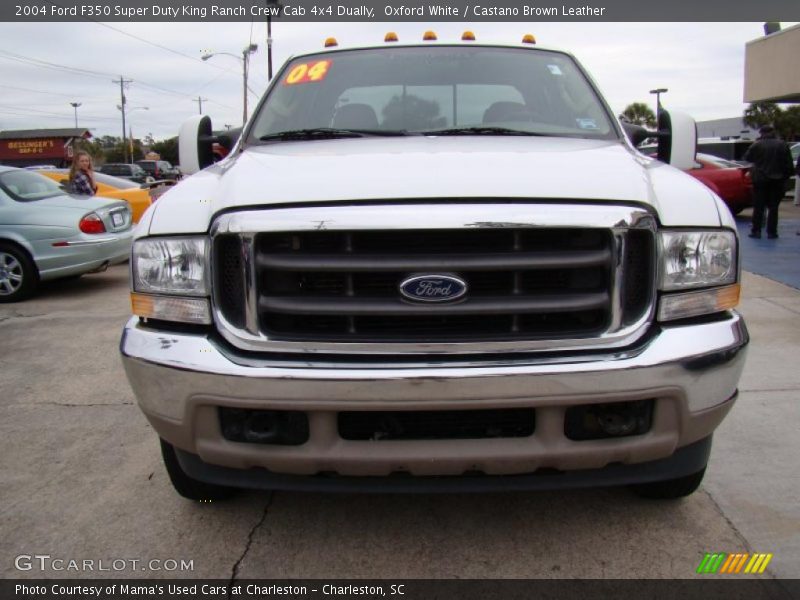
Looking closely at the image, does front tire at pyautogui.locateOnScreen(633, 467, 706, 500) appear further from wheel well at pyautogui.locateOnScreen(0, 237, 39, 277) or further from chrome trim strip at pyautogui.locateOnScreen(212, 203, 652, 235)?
wheel well at pyautogui.locateOnScreen(0, 237, 39, 277)

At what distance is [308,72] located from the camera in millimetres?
3713

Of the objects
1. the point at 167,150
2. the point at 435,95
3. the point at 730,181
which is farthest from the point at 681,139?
the point at 167,150

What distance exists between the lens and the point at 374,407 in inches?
81.5

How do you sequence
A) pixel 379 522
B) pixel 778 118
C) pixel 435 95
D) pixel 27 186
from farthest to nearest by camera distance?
1. pixel 778 118
2. pixel 27 186
3. pixel 435 95
4. pixel 379 522

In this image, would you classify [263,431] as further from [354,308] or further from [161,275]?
[161,275]

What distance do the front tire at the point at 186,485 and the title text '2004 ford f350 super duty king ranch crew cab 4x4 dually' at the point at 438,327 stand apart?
302 mm

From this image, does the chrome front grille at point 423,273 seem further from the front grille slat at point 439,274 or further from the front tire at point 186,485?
the front tire at point 186,485

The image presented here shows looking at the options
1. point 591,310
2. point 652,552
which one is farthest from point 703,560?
point 591,310

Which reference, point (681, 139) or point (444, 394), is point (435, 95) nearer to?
point (681, 139)

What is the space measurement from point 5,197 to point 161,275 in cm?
659

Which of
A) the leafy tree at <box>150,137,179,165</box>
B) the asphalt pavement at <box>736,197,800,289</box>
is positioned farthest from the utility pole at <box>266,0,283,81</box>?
the leafy tree at <box>150,137,179,165</box>

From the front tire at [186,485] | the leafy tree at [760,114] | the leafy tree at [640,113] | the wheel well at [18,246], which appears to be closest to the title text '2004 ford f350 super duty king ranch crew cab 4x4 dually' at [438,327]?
the front tire at [186,485]

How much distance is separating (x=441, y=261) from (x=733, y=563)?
1.46 metres

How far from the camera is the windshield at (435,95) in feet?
10.5
